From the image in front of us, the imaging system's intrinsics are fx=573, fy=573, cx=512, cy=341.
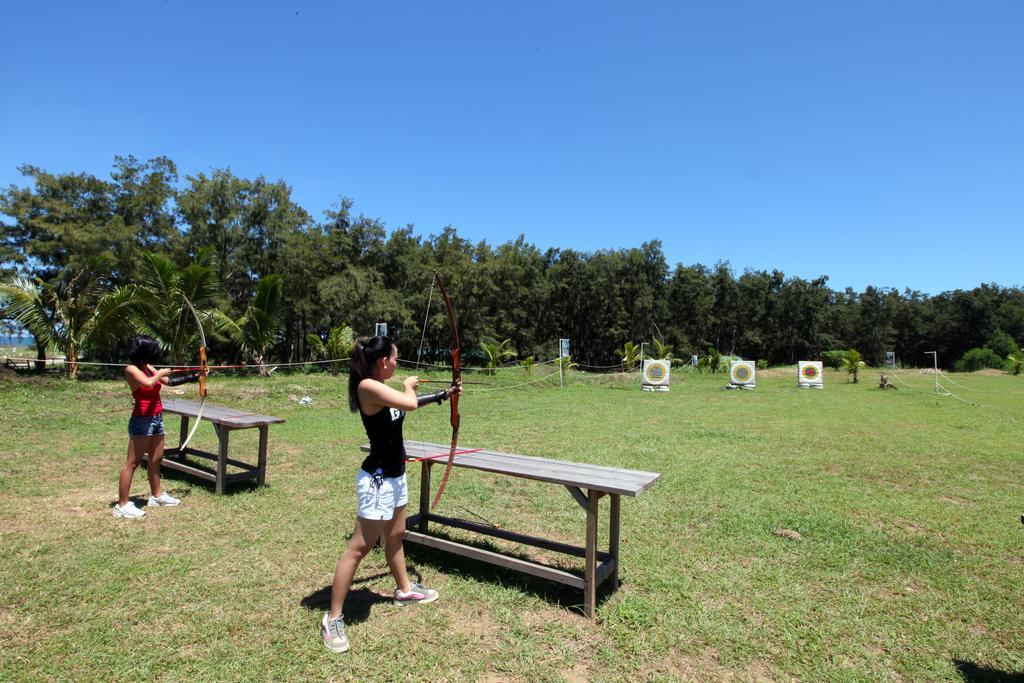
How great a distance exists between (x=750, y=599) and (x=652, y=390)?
15.4 metres

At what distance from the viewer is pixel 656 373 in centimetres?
1898

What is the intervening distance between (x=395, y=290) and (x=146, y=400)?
21824 millimetres

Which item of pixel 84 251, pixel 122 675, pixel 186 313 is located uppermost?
pixel 84 251

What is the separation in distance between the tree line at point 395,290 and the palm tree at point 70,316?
11 centimetres

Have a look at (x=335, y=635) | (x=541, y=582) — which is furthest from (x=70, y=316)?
(x=541, y=582)

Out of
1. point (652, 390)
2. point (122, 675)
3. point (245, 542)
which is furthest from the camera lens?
point (652, 390)

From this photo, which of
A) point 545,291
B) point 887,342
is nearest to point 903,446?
point 545,291

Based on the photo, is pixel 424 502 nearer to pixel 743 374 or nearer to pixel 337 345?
pixel 337 345

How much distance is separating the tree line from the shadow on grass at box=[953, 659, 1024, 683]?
3.56 metres

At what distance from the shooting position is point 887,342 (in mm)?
50875

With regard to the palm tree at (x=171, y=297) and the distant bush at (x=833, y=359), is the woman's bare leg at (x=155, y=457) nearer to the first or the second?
the palm tree at (x=171, y=297)

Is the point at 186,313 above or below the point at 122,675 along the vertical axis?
above

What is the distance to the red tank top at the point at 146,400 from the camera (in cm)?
453

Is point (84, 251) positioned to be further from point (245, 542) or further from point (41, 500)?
point (245, 542)
